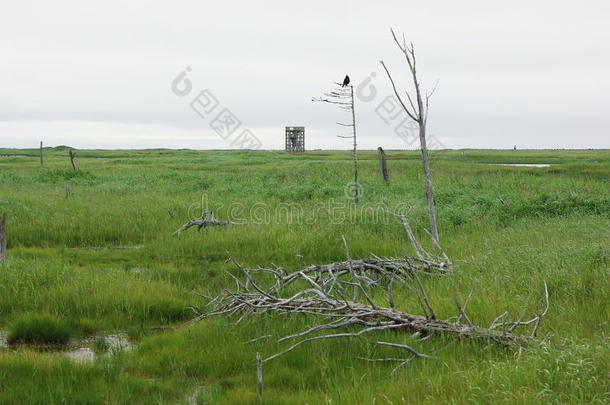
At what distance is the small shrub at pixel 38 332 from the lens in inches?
264

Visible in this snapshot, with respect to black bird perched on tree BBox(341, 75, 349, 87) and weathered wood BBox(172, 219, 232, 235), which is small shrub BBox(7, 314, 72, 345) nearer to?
weathered wood BBox(172, 219, 232, 235)

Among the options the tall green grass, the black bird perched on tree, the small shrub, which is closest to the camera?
the tall green grass

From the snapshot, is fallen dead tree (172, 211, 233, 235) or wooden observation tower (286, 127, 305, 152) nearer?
fallen dead tree (172, 211, 233, 235)

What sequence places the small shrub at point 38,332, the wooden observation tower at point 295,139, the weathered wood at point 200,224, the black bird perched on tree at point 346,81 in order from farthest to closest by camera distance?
the wooden observation tower at point 295,139, the black bird perched on tree at point 346,81, the weathered wood at point 200,224, the small shrub at point 38,332

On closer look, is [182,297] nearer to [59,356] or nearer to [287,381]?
[59,356]

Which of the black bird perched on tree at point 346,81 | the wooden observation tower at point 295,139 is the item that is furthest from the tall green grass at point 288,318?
the wooden observation tower at point 295,139

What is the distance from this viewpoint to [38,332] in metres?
6.80

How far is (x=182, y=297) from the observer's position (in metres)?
8.44

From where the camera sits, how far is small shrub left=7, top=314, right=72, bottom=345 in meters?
6.71

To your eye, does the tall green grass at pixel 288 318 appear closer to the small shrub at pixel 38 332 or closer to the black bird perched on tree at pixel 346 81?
the small shrub at pixel 38 332

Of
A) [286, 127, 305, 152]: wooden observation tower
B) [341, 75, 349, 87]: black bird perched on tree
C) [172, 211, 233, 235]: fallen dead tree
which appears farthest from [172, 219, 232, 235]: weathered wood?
[286, 127, 305, 152]: wooden observation tower

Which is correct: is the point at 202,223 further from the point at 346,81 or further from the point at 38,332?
the point at 346,81

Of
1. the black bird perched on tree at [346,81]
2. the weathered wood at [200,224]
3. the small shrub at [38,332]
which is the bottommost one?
the small shrub at [38,332]

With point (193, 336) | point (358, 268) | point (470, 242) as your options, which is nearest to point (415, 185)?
point (470, 242)
